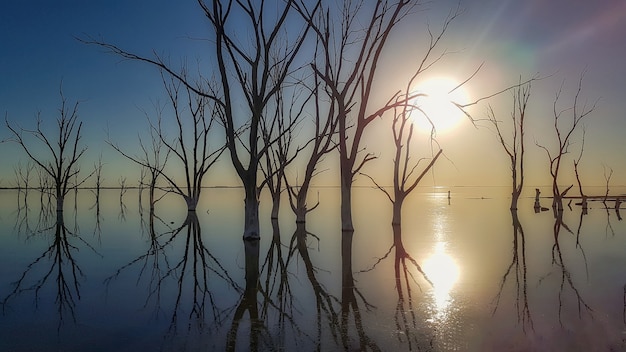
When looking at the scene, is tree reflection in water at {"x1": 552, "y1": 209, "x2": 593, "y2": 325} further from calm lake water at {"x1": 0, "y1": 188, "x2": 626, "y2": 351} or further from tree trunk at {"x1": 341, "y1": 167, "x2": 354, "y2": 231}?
tree trunk at {"x1": 341, "y1": 167, "x2": 354, "y2": 231}

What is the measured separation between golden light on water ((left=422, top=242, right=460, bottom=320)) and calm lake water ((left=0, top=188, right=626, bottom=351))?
34 millimetres

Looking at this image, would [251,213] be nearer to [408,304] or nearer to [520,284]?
[408,304]

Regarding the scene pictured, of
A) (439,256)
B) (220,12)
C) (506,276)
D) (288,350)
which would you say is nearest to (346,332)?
(288,350)

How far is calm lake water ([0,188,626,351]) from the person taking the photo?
4.25 meters

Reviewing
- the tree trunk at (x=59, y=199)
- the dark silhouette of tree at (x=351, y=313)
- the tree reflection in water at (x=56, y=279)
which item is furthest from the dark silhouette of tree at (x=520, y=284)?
the tree trunk at (x=59, y=199)

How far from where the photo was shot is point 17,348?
13.1 feet

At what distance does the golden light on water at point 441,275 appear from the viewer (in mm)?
5652

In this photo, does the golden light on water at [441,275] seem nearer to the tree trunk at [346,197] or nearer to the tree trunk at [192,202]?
the tree trunk at [346,197]

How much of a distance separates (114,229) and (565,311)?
16.4 metres

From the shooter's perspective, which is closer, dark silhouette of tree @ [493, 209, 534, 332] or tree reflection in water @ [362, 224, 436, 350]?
tree reflection in water @ [362, 224, 436, 350]

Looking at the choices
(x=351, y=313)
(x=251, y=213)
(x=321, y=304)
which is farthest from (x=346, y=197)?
(x=351, y=313)

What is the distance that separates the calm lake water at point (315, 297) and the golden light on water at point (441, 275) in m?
0.03

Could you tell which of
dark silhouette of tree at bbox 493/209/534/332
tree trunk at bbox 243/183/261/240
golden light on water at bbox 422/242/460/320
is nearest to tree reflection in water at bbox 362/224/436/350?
golden light on water at bbox 422/242/460/320

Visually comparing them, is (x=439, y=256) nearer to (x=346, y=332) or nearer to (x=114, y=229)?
(x=346, y=332)
